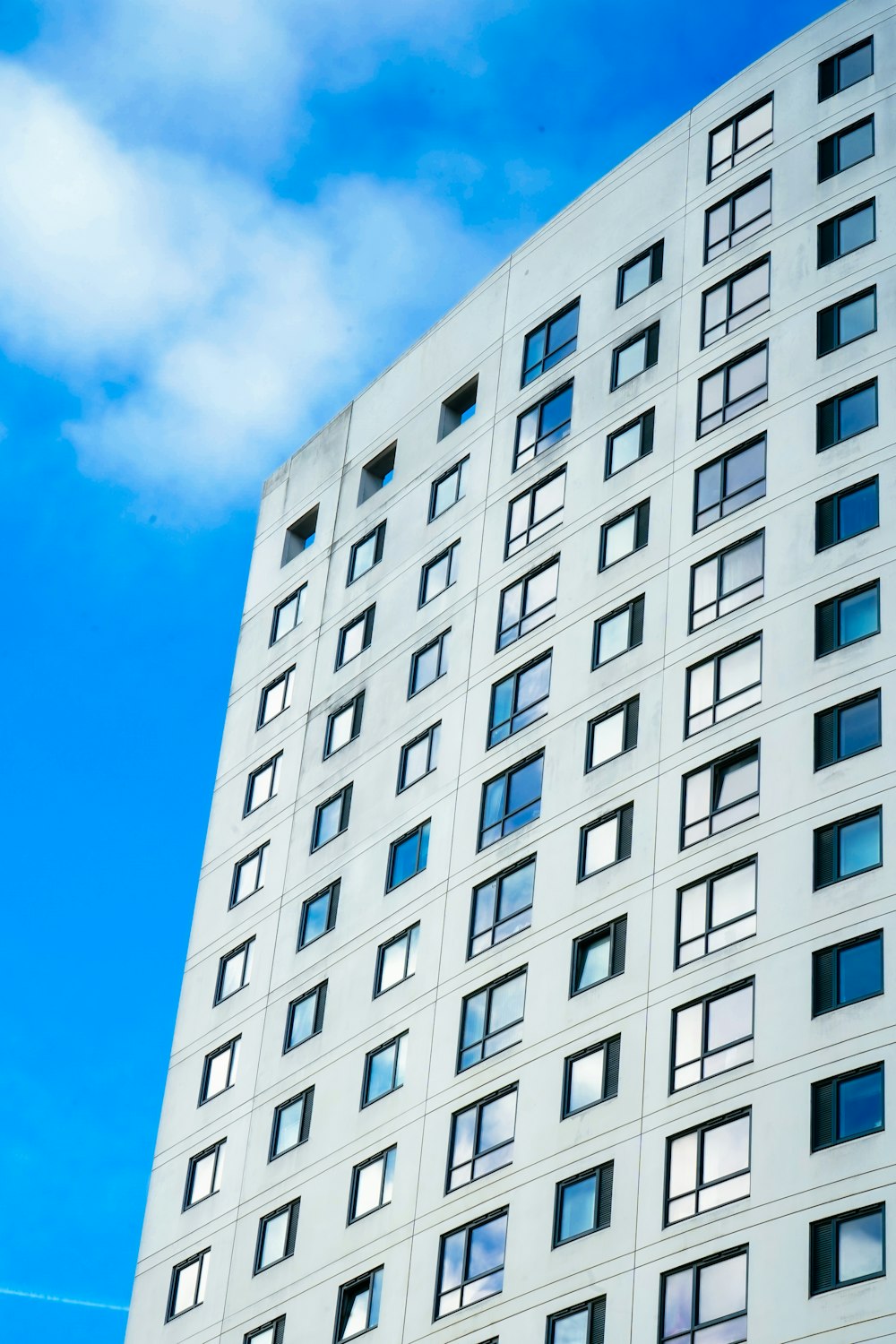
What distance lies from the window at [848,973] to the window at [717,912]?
2.21m

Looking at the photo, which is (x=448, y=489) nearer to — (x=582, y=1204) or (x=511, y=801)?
(x=511, y=801)

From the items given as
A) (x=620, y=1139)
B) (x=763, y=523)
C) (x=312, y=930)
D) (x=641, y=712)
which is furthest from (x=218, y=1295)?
(x=763, y=523)

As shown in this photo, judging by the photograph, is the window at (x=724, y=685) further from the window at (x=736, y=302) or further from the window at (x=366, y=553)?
the window at (x=366, y=553)

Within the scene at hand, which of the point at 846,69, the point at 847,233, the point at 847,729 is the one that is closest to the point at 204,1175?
the point at 847,729

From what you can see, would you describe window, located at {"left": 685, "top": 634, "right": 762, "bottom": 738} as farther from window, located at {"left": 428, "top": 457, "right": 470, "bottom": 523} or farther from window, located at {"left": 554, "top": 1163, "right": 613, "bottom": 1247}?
window, located at {"left": 428, "top": 457, "right": 470, "bottom": 523}

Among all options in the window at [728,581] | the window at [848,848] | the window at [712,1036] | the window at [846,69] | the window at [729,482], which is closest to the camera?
the window at [848,848]

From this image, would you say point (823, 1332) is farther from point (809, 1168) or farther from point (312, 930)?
point (312, 930)

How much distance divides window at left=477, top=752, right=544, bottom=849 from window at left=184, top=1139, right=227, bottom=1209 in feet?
39.1

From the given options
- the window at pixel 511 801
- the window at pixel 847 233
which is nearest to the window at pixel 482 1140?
the window at pixel 511 801

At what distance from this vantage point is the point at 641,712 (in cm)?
4966

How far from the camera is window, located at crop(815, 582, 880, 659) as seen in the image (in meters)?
45.4

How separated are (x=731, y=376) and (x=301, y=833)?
17954 mm

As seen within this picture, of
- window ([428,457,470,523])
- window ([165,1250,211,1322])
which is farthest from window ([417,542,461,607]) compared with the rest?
window ([165,1250,211,1322])

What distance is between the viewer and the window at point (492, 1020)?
4856cm
